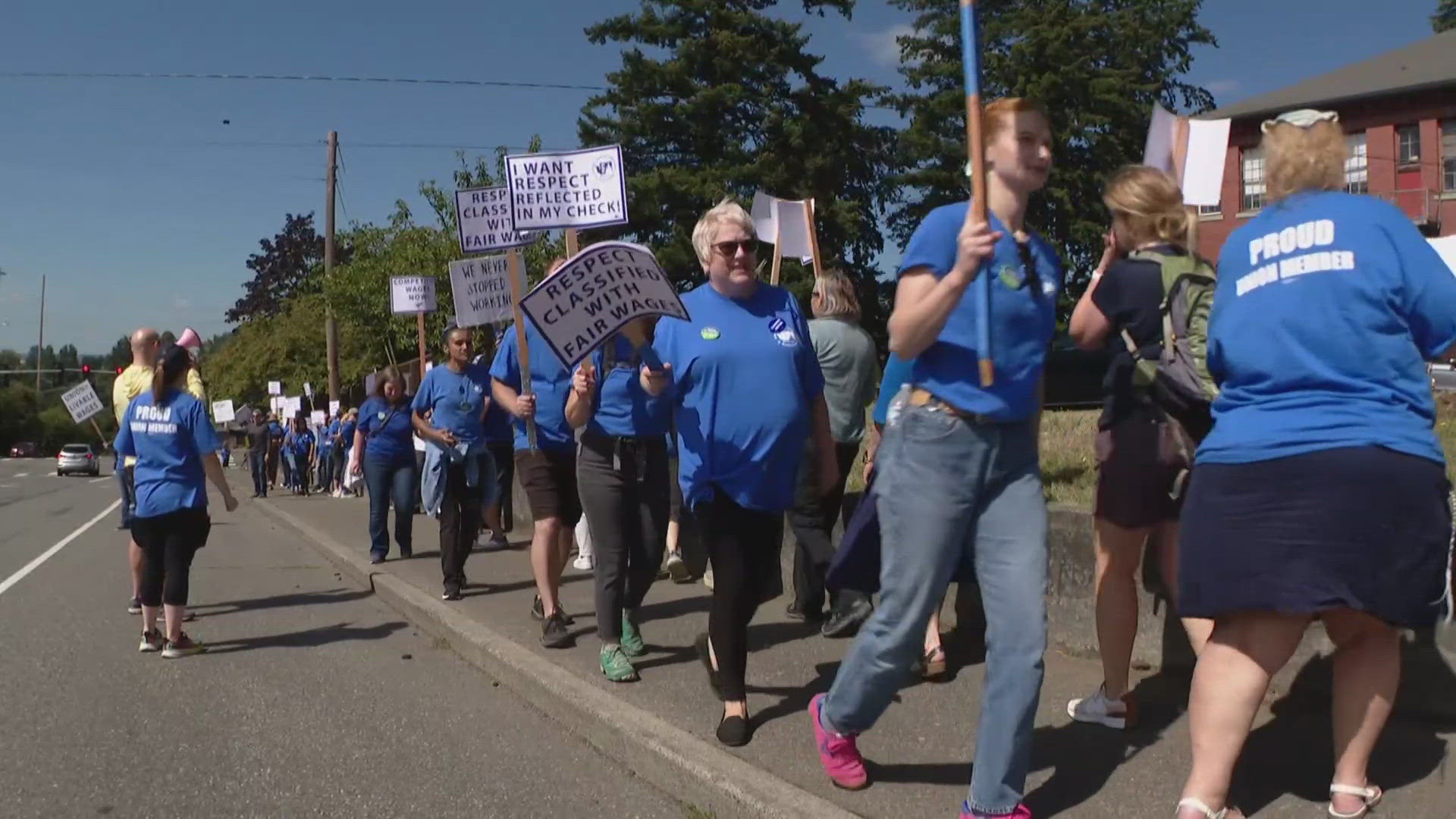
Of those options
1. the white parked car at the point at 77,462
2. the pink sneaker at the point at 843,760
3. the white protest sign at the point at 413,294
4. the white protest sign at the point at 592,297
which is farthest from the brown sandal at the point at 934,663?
the white parked car at the point at 77,462

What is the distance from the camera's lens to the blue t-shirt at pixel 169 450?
275 inches

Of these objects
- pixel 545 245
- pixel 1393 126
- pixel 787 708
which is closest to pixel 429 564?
pixel 787 708

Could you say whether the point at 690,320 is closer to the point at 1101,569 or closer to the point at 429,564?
the point at 1101,569

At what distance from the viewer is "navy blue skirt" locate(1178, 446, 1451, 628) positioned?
2.96m

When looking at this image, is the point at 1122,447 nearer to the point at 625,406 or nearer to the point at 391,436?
the point at 625,406

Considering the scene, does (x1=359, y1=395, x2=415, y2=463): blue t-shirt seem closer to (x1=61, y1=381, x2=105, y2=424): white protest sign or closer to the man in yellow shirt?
the man in yellow shirt

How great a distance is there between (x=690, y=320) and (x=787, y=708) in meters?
1.57

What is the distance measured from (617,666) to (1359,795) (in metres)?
3.03

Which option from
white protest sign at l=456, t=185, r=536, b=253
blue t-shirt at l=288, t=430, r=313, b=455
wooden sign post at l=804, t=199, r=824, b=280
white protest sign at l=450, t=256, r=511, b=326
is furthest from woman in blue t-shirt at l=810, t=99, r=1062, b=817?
blue t-shirt at l=288, t=430, r=313, b=455

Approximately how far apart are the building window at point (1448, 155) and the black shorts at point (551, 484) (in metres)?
38.5

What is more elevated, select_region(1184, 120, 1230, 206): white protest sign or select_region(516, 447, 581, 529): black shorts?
select_region(1184, 120, 1230, 206): white protest sign

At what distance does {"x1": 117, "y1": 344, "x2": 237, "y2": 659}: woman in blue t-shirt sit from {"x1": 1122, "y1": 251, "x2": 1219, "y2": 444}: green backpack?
5036mm

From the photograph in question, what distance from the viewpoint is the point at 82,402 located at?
1416 cm

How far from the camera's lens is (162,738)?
531cm
